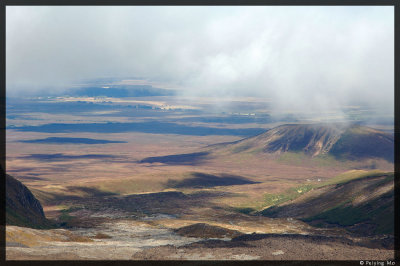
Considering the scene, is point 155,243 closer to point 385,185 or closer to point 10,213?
point 10,213

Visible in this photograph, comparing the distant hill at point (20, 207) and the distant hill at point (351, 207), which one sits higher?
the distant hill at point (20, 207)

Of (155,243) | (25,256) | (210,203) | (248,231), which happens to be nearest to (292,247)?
(155,243)

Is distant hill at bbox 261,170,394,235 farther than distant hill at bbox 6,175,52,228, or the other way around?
distant hill at bbox 261,170,394,235

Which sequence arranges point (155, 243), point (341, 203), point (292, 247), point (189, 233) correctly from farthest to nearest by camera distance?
1. point (341, 203)
2. point (189, 233)
3. point (155, 243)
4. point (292, 247)

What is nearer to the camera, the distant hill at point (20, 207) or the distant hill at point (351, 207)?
the distant hill at point (20, 207)

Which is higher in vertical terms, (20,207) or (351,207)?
(20,207)
